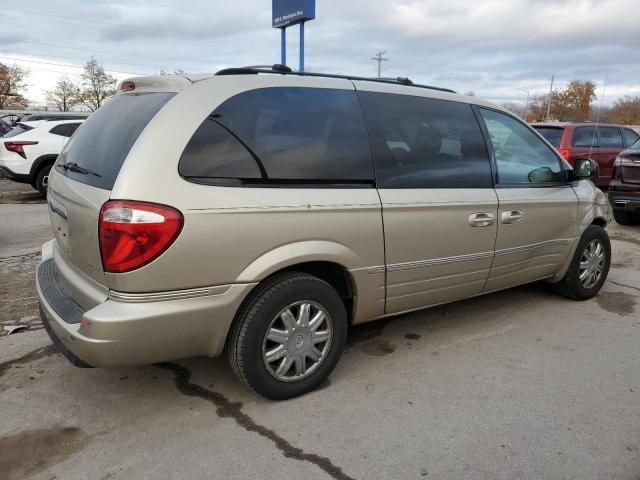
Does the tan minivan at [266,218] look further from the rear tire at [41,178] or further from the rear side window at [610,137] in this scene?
the rear side window at [610,137]

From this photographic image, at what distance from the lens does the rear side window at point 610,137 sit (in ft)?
37.7

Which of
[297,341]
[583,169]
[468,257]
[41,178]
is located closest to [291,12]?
[41,178]

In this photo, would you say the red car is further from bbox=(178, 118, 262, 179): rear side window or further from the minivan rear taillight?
the minivan rear taillight

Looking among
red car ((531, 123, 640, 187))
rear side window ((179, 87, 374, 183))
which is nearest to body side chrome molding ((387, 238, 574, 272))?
rear side window ((179, 87, 374, 183))

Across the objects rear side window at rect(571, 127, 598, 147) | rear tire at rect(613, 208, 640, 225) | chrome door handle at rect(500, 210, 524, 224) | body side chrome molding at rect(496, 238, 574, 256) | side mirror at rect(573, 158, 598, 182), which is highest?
rear side window at rect(571, 127, 598, 147)

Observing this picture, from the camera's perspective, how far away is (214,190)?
2537mm

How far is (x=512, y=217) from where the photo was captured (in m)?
3.84

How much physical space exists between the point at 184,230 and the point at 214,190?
0.25m

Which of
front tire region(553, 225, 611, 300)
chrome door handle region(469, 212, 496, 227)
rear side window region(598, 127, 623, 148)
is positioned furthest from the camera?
rear side window region(598, 127, 623, 148)

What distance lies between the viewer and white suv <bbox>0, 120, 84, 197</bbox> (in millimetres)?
10000

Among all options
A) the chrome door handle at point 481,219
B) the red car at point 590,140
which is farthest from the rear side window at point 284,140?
the red car at point 590,140

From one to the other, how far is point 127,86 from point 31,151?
8202mm

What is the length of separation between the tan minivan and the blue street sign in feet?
36.3

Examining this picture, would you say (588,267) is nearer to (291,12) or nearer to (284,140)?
(284,140)
